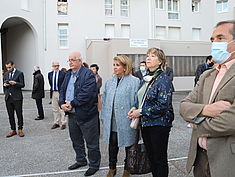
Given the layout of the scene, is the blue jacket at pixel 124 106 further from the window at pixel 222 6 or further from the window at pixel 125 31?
the window at pixel 222 6

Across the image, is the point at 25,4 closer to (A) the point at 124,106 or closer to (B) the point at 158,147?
(A) the point at 124,106

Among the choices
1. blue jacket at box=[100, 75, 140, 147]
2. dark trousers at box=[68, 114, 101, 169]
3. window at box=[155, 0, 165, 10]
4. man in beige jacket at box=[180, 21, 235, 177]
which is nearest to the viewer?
man in beige jacket at box=[180, 21, 235, 177]

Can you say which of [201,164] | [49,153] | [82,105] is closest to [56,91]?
[49,153]

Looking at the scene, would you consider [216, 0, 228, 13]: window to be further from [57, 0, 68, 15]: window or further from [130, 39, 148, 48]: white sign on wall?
[57, 0, 68, 15]: window

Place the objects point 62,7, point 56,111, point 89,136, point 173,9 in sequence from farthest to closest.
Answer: point 173,9 → point 62,7 → point 56,111 → point 89,136

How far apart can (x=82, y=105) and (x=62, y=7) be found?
19201 millimetres

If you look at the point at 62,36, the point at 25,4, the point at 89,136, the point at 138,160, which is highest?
the point at 25,4

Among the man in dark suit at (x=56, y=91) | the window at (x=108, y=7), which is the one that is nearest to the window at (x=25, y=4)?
the window at (x=108, y=7)

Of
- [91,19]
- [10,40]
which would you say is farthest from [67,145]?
[10,40]

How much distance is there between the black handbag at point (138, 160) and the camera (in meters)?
3.42

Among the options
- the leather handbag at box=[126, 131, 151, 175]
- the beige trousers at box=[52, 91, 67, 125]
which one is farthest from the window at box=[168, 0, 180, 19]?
the leather handbag at box=[126, 131, 151, 175]

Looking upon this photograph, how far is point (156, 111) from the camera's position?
9.79 ft

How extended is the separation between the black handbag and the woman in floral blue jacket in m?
0.25

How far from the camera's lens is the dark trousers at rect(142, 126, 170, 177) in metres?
3.06
